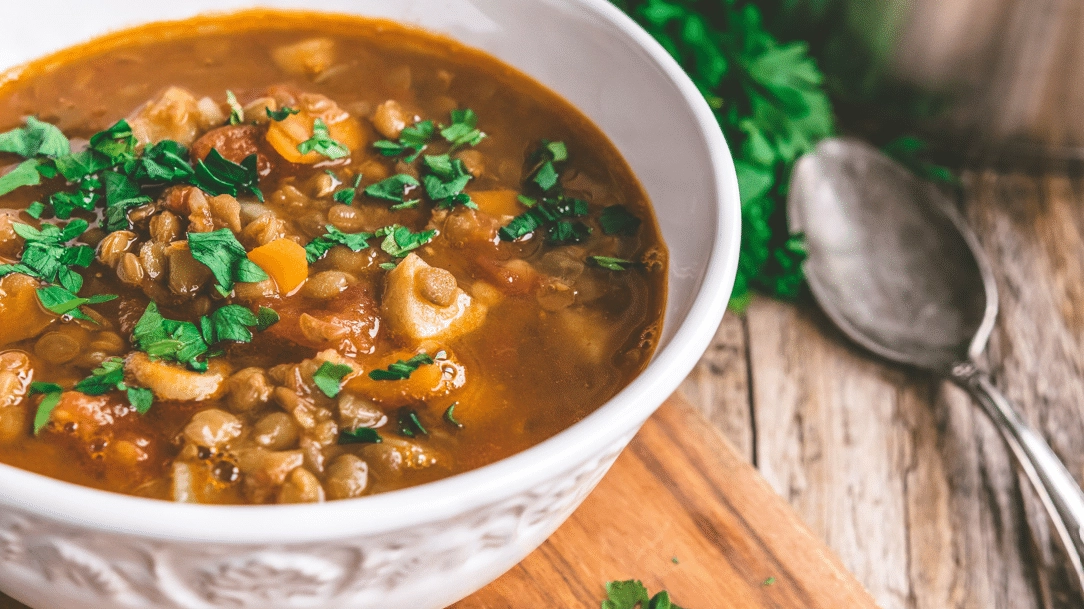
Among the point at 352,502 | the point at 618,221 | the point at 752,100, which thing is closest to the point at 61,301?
the point at 352,502

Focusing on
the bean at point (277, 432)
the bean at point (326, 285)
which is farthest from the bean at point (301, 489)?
the bean at point (326, 285)

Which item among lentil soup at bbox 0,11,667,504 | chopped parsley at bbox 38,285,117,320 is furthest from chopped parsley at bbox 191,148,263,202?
chopped parsley at bbox 38,285,117,320

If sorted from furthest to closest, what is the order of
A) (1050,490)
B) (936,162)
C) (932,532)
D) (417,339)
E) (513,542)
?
(936,162) → (932,532) → (1050,490) → (417,339) → (513,542)

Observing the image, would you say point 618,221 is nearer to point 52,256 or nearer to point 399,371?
point 399,371

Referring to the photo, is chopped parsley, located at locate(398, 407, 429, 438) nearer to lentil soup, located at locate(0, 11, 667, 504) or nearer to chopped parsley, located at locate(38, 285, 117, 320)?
lentil soup, located at locate(0, 11, 667, 504)

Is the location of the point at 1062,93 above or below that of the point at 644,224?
below

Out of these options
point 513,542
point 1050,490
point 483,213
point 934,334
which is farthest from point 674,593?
point 934,334

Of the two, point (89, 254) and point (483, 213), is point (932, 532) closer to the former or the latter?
point (483, 213)

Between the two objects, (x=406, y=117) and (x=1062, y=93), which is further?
(x=1062, y=93)

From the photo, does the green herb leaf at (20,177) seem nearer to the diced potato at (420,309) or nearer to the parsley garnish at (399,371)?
the diced potato at (420,309)
